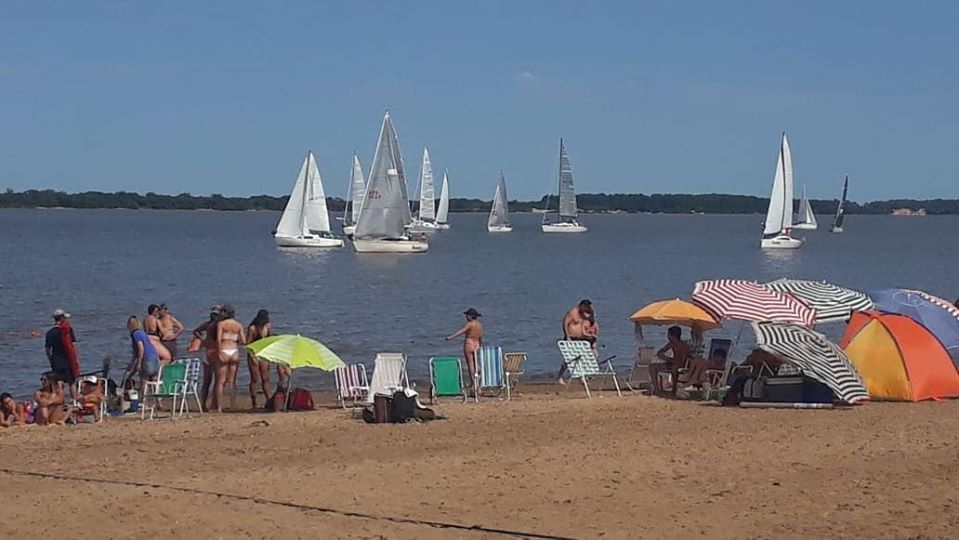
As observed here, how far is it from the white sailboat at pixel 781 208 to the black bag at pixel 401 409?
2110 inches

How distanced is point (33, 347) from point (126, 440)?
12.4 metres

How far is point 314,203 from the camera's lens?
6606 cm

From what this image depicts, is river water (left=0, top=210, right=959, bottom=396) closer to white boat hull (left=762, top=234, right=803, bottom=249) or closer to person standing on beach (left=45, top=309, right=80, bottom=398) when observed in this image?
white boat hull (left=762, top=234, right=803, bottom=249)

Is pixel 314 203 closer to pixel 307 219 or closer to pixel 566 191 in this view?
pixel 307 219

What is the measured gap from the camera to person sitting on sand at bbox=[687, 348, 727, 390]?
1597 cm

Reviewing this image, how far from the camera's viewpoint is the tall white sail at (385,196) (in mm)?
53375

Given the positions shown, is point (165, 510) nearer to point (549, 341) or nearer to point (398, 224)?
point (549, 341)

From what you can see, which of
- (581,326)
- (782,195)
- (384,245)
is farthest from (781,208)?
(581,326)

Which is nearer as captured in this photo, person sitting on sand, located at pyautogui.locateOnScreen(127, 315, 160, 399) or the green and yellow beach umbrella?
the green and yellow beach umbrella

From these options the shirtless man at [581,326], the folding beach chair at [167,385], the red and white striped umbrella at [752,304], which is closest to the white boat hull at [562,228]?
the shirtless man at [581,326]

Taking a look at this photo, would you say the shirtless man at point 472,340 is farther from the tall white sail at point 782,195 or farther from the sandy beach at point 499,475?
the tall white sail at point 782,195

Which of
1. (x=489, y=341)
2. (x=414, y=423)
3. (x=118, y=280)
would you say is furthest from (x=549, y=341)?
(x=118, y=280)

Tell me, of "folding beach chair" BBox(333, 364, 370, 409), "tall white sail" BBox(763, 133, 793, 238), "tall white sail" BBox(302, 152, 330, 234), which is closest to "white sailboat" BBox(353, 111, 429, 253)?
"tall white sail" BBox(302, 152, 330, 234)

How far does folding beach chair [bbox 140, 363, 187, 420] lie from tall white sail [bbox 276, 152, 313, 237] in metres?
47.7
